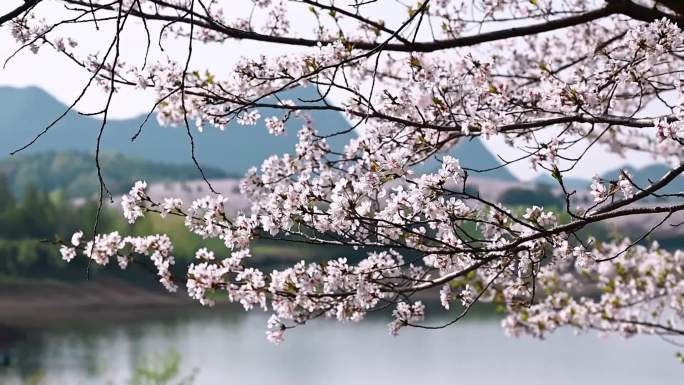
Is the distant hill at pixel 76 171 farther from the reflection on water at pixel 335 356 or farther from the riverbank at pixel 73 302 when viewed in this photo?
the reflection on water at pixel 335 356

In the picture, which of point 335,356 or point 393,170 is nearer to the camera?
point 393,170

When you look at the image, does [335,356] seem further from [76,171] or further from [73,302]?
[76,171]

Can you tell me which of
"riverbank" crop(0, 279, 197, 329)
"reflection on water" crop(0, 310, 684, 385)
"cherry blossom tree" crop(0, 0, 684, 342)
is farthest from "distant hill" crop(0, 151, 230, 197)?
"cherry blossom tree" crop(0, 0, 684, 342)

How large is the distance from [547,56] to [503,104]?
12.8 feet

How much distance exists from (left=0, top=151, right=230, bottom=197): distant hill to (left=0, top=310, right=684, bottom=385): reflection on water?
224ft

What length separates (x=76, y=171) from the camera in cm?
12631

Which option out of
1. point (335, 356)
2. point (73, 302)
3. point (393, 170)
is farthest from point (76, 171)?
point (393, 170)

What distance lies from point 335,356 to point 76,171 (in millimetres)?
91795

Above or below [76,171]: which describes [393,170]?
below

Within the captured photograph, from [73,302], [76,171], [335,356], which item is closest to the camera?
[335,356]

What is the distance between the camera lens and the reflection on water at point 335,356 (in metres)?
36.9

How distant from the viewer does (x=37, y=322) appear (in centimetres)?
5794

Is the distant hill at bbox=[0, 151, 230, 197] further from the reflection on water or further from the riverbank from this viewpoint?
the reflection on water

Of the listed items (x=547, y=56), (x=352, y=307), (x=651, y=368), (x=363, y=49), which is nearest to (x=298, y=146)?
(x=363, y=49)
